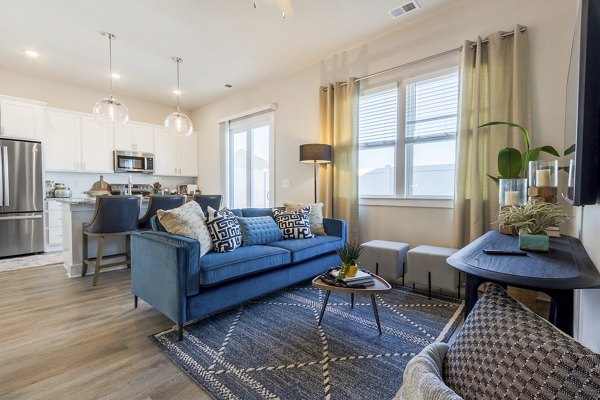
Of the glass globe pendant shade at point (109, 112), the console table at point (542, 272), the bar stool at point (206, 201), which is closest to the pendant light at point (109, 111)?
the glass globe pendant shade at point (109, 112)

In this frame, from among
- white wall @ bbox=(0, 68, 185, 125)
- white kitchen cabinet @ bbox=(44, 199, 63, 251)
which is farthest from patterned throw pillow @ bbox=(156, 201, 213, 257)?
white wall @ bbox=(0, 68, 185, 125)

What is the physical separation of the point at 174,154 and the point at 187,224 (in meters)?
4.62

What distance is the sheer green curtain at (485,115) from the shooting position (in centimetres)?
262

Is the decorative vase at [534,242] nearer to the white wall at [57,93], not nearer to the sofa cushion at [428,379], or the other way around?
the sofa cushion at [428,379]

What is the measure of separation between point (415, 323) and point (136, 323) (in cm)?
225

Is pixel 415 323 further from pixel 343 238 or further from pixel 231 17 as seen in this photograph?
pixel 231 17

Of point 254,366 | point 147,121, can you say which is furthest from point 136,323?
point 147,121

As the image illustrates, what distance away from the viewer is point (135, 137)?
18.9 ft

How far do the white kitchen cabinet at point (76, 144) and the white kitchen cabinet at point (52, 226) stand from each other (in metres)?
0.65

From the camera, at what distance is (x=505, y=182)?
221 cm

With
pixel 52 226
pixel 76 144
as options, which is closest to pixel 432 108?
pixel 76 144

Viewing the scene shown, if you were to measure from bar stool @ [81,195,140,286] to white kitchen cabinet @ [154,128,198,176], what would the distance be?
2954 millimetres

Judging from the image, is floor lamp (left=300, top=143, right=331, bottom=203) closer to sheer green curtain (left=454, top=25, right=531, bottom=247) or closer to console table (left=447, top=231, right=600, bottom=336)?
sheer green curtain (left=454, top=25, right=531, bottom=247)

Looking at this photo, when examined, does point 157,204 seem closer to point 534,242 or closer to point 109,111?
point 109,111
